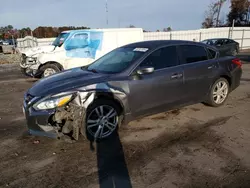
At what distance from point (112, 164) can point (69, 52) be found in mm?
6949

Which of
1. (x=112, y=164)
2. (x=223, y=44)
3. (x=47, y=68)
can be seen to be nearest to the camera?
(x=112, y=164)

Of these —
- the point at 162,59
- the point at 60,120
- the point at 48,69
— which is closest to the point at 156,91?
the point at 162,59

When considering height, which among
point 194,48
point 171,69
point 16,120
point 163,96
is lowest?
point 16,120

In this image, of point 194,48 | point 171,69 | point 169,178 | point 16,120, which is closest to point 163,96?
point 171,69

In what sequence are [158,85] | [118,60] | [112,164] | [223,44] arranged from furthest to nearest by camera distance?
[223,44], [118,60], [158,85], [112,164]

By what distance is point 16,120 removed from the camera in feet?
16.3

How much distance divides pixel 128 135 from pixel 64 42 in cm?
649

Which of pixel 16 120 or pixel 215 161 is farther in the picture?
pixel 16 120

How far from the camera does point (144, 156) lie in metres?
3.30

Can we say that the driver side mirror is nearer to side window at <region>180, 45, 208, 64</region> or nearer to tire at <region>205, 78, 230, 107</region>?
side window at <region>180, 45, 208, 64</region>

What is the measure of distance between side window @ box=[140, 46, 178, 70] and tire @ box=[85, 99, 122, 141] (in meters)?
0.96

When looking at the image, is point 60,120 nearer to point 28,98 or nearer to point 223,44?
point 28,98

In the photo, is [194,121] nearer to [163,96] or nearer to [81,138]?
[163,96]

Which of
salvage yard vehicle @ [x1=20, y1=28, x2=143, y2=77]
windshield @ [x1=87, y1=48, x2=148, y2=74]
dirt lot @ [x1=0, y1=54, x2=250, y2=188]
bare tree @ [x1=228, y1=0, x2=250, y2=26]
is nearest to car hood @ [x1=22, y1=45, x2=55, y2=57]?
salvage yard vehicle @ [x1=20, y1=28, x2=143, y2=77]
